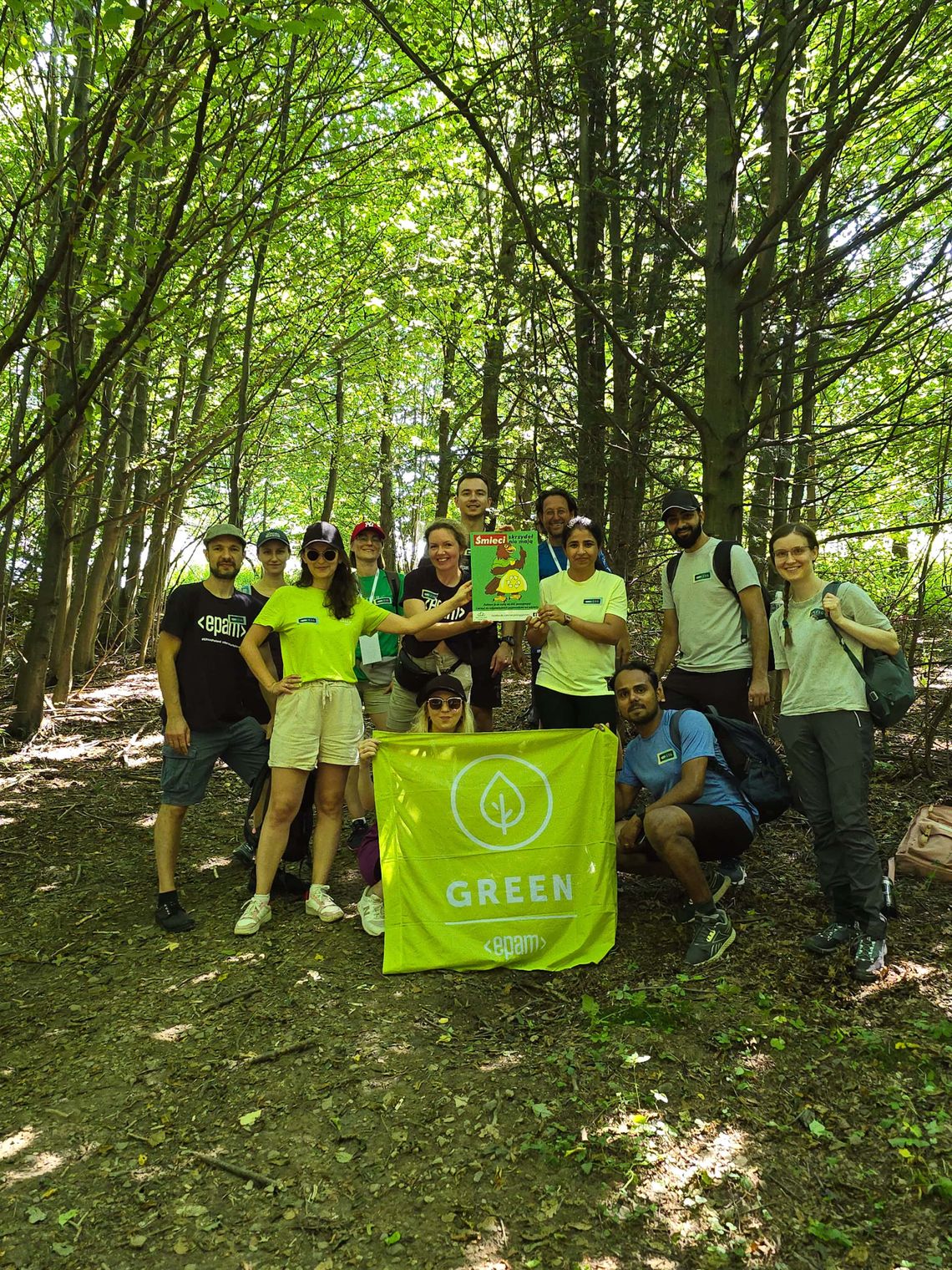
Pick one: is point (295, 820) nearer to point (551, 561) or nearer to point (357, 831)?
point (357, 831)

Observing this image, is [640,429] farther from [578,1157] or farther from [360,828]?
[578,1157]

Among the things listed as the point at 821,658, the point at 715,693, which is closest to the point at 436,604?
the point at 715,693

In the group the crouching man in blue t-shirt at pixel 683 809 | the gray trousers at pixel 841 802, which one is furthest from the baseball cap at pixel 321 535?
the gray trousers at pixel 841 802

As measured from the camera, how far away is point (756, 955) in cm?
443

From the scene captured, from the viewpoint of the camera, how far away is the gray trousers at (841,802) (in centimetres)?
424

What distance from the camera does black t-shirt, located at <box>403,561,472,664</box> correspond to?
539 centimetres

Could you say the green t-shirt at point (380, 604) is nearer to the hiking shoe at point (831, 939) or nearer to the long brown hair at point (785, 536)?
the long brown hair at point (785, 536)

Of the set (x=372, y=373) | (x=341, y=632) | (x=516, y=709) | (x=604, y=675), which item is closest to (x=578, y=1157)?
(x=604, y=675)

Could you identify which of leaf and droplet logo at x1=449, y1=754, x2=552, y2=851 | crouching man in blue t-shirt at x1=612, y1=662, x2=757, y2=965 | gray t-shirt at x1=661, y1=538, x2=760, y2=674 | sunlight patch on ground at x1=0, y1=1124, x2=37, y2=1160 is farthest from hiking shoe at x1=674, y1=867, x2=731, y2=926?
sunlight patch on ground at x1=0, y1=1124, x2=37, y2=1160

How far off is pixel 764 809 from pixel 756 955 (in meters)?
0.87

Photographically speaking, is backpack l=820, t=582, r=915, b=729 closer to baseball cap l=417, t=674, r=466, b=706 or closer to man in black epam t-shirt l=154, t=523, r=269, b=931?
baseball cap l=417, t=674, r=466, b=706

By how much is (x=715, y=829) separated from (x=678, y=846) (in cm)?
30

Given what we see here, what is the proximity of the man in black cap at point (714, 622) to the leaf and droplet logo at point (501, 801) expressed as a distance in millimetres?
1080

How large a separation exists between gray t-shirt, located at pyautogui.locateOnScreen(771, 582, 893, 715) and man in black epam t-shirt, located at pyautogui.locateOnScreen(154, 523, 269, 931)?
132 inches
